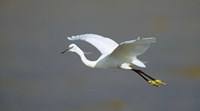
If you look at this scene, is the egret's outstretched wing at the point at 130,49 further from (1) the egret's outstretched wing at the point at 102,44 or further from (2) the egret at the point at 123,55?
(1) the egret's outstretched wing at the point at 102,44

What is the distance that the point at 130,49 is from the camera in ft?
6.93

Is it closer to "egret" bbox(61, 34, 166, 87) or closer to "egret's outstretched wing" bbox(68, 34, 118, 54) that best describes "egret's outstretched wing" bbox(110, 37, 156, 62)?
"egret" bbox(61, 34, 166, 87)

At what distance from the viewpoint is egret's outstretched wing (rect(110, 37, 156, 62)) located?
200 cm

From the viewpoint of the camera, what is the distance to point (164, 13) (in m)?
3.45

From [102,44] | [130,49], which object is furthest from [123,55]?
[102,44]

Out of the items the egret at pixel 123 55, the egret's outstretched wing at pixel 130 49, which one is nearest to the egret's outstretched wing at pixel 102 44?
the egret at pixel 123 55

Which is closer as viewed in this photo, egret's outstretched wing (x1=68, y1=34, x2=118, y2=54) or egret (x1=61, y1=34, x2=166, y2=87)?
egret (x1=61, y1=34, x2=166, y2=87)

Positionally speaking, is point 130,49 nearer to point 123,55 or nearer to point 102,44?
point 123,55

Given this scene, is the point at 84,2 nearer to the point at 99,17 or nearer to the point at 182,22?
the point at 99,17

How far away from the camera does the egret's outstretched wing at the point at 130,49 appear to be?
2004 millimetres

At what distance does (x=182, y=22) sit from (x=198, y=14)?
11cm

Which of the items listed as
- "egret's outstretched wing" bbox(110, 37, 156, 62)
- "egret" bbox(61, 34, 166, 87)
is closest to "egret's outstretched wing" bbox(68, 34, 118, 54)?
"egret" bbox(61, 34, 166, 87)

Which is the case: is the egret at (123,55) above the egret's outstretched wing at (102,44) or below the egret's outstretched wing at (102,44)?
below

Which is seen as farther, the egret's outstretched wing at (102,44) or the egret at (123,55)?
the egret's outstretched wing at (102,44)
